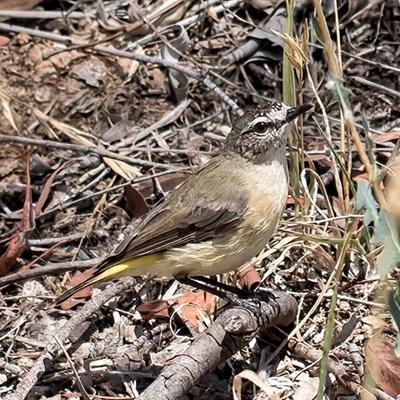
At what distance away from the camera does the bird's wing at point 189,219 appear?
477 cm

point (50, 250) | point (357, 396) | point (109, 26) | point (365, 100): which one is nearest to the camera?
point (357, 396)

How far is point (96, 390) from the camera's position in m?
4.77

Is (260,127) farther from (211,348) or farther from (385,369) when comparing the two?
(385,369)

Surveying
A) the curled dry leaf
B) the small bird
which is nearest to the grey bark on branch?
the small bird

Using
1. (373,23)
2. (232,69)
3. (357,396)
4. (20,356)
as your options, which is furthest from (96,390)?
(373,23)

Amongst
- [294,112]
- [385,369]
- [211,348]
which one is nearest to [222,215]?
[294,112]

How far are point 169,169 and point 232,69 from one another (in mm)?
1187

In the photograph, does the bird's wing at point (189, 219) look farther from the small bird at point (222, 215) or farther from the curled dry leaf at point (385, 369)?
the curled dry leaf at point (385, 369)

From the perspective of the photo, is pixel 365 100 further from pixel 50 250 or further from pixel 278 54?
pixel 50 250

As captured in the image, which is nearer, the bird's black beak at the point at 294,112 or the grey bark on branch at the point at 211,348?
the grey bark on branch at the point at 211,348

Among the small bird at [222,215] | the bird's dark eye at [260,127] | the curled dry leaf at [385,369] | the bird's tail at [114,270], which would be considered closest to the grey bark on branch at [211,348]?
the small bird at [222,215]

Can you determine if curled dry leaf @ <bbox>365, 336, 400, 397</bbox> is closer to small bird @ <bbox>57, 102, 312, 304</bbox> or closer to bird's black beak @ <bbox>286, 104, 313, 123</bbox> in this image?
small bird @ <bbox>57, 102, 312, 304</bbox>

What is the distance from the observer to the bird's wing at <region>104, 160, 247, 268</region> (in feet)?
15.7

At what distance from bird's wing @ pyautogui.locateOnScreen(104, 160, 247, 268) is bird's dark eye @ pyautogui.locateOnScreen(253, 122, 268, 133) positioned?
319 mm
